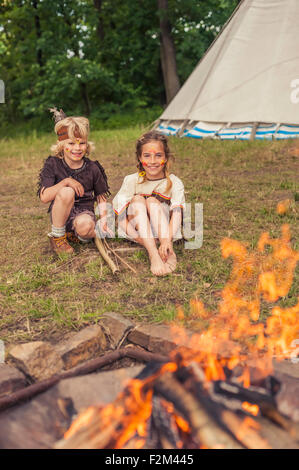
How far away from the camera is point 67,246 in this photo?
3.79 meters

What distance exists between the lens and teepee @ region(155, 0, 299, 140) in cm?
847

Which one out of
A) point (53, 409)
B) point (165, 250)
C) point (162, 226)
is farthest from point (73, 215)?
point (53, 409)

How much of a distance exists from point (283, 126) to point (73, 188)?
5798 mm

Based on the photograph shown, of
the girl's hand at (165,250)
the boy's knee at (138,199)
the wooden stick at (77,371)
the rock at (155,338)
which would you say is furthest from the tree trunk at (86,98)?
the wooden stick at (77,371)

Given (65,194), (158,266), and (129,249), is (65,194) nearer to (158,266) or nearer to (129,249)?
(129,249)

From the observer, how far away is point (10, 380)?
2.06 metres

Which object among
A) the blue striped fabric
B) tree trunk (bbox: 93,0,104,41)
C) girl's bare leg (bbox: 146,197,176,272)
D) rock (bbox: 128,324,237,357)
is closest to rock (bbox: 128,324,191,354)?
rock (bbox: 128,324,237,357)

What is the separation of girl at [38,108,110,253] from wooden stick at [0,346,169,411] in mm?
1577

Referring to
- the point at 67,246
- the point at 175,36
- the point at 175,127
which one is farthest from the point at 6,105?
the point at 67,246

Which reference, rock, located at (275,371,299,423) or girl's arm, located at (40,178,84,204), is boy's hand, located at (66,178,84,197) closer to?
girl's arm, located at (40,178,84,204)

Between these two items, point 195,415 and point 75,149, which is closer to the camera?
point 195,415

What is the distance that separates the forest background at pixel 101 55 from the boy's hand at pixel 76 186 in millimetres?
12739

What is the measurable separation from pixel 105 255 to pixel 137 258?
11.0 inches
